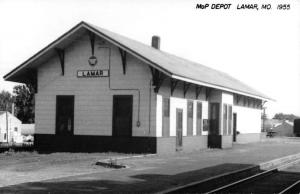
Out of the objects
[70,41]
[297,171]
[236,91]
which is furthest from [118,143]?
[236,91]

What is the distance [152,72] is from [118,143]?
3.29 m

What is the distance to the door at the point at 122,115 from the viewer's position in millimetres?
20406

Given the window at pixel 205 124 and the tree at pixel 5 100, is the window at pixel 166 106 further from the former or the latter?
the tree at pixel 5 100

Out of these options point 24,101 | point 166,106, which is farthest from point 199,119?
point 24,101

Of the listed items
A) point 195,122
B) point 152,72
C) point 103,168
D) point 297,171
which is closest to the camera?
point 103,168

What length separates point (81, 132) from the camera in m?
21.2

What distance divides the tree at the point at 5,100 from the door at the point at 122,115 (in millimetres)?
97861

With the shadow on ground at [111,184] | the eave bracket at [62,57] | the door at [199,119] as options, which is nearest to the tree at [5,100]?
the door at [199,119]

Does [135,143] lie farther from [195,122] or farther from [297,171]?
[297,171]

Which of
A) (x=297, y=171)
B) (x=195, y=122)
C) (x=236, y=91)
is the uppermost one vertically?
(x=236, y=91)

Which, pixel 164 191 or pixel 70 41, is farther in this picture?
pixel 70 41

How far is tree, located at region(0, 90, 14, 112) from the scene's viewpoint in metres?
116

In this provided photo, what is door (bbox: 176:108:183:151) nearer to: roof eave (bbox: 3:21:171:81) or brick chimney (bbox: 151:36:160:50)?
roof eave (bbox: 3:21:171:81)

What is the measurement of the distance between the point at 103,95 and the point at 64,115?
208 centimetres
